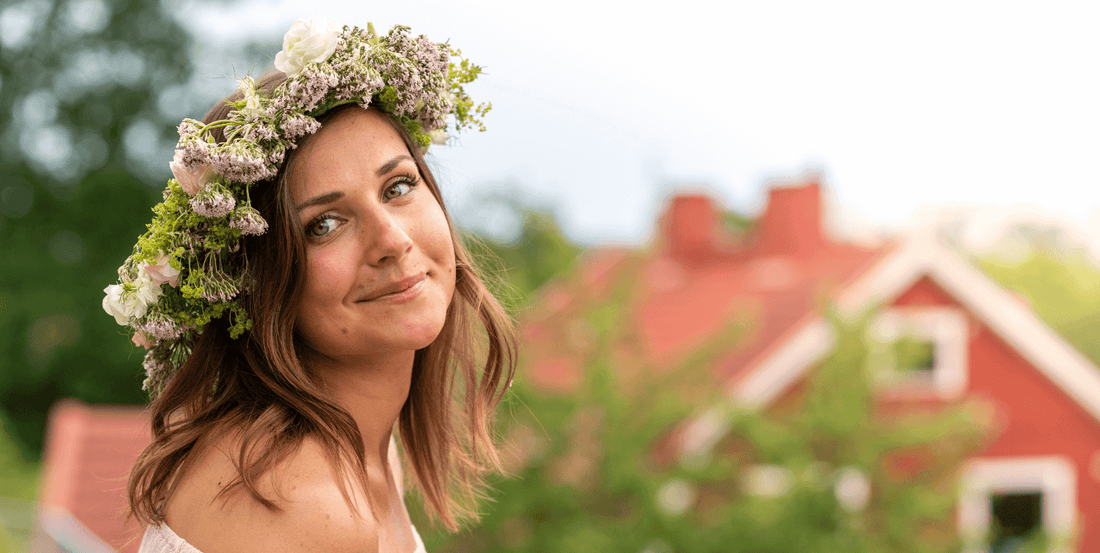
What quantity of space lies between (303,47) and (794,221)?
21.0 metres

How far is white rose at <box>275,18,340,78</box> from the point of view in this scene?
221 centimetres

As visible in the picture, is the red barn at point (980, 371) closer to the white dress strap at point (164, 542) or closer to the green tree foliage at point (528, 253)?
the green tree foliage at point (528, 253)

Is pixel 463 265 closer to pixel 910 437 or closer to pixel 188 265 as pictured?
pixel 188 265

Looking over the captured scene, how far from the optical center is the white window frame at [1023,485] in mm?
15930

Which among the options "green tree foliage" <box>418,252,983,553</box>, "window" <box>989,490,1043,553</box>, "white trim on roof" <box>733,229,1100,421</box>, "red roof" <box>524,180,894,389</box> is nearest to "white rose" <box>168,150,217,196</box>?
"green tree foliage" <box>418,252,983,553</box>

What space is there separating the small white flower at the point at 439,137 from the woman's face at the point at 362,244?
0.37 metres

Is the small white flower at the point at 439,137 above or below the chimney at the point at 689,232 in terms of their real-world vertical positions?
above

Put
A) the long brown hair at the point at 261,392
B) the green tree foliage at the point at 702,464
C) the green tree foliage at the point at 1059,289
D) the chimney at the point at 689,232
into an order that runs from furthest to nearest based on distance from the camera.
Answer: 1. the green tree foliage at the point at 1059,289
2. the chimney at the point at 689,232
3. the green tree foliage at the point at 702,464
4. the long brown hair at the point at 261,392

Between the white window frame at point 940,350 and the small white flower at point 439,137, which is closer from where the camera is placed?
the small white flower at point 439,137

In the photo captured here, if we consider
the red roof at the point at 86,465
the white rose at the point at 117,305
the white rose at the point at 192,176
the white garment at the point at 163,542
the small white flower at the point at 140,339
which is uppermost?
the white rose at the point at 192,176

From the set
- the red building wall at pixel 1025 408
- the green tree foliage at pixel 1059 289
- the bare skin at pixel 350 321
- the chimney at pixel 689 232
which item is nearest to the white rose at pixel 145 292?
the bare skin at pixel 350 321

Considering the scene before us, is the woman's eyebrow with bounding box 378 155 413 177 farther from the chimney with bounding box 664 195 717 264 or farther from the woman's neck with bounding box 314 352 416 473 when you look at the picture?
the chimney with bounding box 664 195 717 264

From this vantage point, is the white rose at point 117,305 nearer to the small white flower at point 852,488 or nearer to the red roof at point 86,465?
the red roof at point 86,465

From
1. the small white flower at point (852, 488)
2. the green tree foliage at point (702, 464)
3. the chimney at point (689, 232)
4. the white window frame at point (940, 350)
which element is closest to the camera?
the green tree foliage at point (702, 464)
